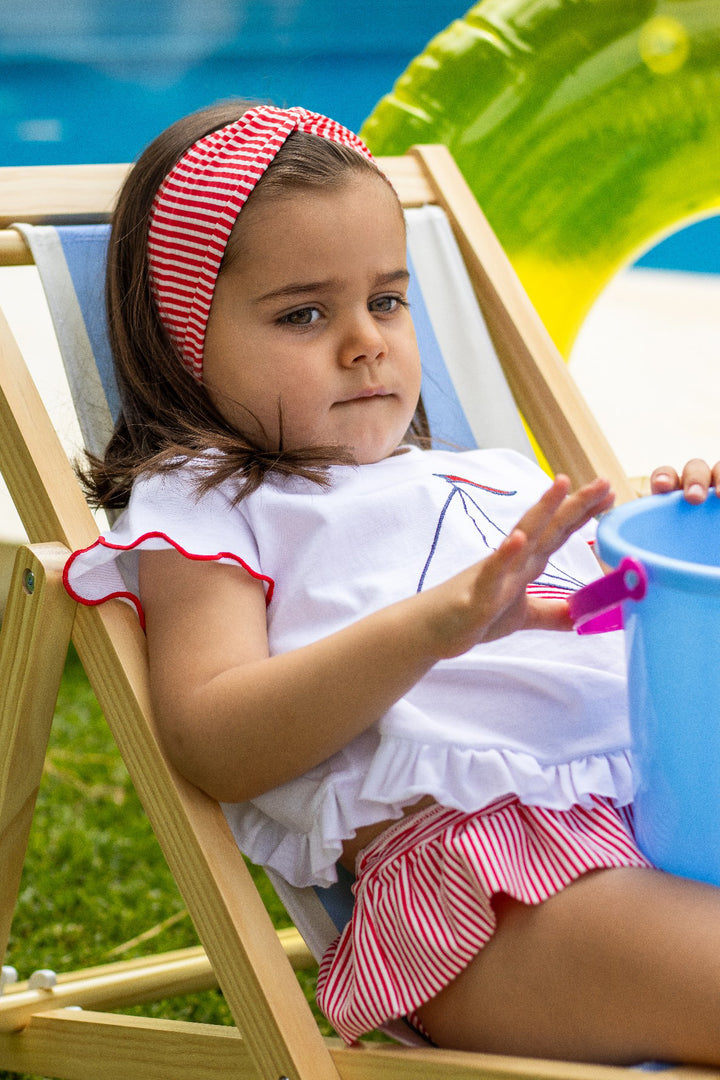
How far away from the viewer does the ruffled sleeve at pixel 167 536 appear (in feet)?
3.59

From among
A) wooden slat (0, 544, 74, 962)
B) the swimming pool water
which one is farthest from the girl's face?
the swimming pool water

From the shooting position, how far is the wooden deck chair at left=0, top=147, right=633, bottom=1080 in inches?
40.9

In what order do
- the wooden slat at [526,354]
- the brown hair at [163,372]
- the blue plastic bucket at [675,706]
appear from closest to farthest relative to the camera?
the blue plastic bucket at [675,706], the brown hair at [163,372], the wooden slat at [526,354]

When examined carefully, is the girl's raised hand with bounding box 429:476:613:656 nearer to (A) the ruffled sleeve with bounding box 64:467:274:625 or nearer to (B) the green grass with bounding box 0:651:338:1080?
(A) the ruffled sleeve with bounding box 64:467:274:625

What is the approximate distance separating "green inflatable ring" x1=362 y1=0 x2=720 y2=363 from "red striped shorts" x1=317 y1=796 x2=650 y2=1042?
1.59 metres

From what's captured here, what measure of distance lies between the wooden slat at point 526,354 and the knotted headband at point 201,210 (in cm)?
47

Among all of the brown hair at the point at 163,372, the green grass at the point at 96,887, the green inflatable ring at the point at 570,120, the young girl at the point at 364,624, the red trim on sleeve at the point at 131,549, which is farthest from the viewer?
the green inflatable ring at the point at 570,120

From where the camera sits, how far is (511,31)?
7.65 ft

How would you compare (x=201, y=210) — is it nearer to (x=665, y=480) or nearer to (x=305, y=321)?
(x=305, y=321)

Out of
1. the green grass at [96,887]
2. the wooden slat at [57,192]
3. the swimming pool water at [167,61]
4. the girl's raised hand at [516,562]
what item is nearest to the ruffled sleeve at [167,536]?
the girl's raised hand at [516,562]

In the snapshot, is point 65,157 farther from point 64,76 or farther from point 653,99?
point 653,99

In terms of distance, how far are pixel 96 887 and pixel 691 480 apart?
130cm

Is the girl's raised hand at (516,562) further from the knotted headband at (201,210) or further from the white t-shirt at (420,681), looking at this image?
the knotted headband at (201,210)

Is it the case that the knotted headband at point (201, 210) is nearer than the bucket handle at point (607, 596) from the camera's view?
No
